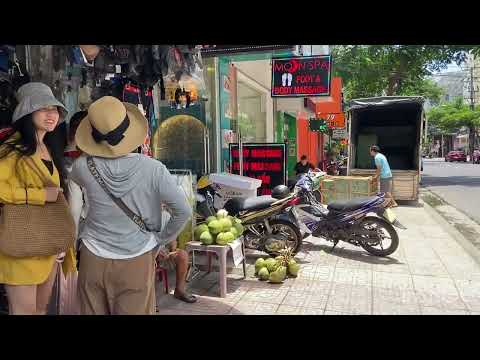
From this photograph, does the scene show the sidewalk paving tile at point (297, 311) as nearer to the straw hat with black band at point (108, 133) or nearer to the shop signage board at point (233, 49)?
the straw hat with black band at point (108, 133)

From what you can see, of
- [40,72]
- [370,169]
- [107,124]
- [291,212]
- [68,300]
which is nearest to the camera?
[107,124]

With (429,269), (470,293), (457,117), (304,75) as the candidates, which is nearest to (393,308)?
(470,293)

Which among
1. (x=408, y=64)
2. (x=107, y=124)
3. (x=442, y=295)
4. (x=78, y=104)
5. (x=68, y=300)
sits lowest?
(x=442, y=295)

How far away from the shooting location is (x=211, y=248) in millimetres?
4195

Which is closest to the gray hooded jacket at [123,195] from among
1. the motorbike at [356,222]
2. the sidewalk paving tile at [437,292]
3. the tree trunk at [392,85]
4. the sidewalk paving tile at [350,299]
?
the sidewalk paving tile at [350,299]

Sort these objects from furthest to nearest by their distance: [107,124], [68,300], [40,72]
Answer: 1. [40,72]
2. [68,300]
3. [107,124]

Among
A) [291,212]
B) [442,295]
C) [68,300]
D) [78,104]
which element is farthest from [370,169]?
[68,300]

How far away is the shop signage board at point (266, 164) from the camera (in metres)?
6.56

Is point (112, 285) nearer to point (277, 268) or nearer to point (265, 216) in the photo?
point (277, 268)

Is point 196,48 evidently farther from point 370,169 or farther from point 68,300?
point 370,169

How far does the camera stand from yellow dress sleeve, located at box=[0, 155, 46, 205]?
226 centimetres

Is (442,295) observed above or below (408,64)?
below

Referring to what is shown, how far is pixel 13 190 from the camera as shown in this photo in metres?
2.27

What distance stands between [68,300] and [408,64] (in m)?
17.9
